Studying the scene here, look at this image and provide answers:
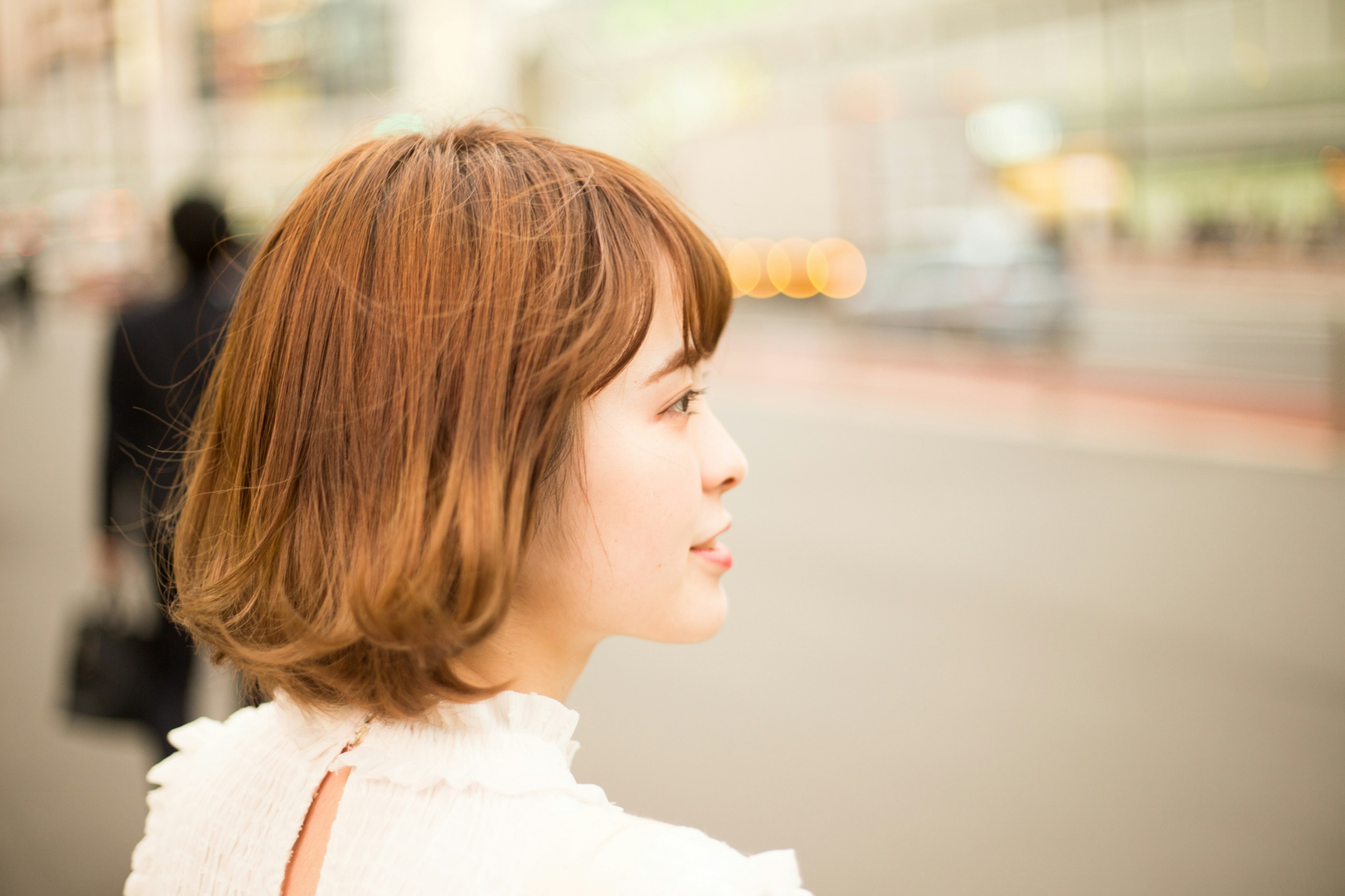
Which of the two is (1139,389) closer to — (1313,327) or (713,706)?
(1313,327)

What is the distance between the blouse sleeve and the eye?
45 centimetres

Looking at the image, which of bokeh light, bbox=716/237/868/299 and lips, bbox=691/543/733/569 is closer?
→ lips, bbox=691/543/733/569

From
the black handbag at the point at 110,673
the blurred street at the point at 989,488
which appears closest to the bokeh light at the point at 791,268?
the blurred street at the point at 989,488

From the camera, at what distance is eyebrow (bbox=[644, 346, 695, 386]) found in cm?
111

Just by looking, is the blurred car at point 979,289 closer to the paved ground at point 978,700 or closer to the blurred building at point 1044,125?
the blurred building at point 1044,125

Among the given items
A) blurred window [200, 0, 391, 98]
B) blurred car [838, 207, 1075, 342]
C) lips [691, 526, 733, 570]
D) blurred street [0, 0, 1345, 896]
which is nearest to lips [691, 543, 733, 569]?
lips [691, 526, 733, 570]

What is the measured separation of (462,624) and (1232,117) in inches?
1191

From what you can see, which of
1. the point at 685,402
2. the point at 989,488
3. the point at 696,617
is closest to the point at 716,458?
the point at 685,402

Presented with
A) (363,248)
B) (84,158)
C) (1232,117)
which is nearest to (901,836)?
(363,248)

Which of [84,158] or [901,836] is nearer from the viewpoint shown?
[901,836]

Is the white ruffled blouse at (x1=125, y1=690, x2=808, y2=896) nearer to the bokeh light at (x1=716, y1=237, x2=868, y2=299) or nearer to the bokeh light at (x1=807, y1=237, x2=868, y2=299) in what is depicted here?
the bokeh light at (x1=716, y1=237, x2=868, y2=299)

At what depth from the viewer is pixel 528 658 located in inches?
46.0

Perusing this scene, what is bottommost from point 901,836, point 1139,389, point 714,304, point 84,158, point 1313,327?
point 901,836

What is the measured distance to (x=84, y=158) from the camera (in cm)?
5062
